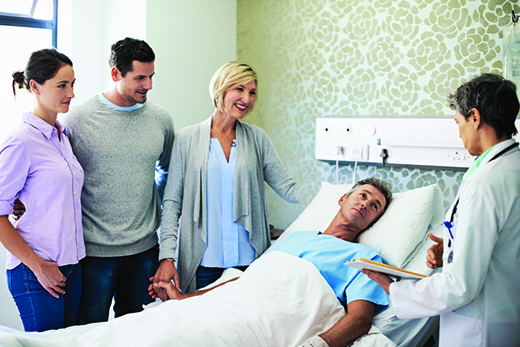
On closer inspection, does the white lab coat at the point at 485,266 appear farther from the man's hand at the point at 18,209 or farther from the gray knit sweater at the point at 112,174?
the man's hand at the point at 18,209

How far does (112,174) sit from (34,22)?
1653 millimetres

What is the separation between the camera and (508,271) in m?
1.30

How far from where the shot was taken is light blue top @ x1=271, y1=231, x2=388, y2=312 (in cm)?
174

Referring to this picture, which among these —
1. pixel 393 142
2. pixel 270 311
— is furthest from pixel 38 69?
pixel 393 142

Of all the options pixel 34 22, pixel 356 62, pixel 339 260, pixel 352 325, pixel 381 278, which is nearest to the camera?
pixel 381 278

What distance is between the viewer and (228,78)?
2004 mm

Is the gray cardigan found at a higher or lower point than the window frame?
lower

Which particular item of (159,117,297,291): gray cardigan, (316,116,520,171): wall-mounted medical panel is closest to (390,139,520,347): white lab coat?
(159,117,297,291): gray cardigan

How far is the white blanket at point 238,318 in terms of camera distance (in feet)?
4.73

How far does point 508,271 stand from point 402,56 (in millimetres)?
1617

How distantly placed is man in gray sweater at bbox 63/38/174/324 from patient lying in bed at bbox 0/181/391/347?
0.85 feet

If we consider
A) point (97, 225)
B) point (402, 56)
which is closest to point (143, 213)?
point (97, 225)

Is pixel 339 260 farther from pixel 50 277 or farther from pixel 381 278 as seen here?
pixel 50 277

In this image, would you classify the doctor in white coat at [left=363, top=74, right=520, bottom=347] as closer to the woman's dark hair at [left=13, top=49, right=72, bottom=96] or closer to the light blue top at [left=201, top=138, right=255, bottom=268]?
the light blue top at [left=201, top=138, right=255, bottom=268]
